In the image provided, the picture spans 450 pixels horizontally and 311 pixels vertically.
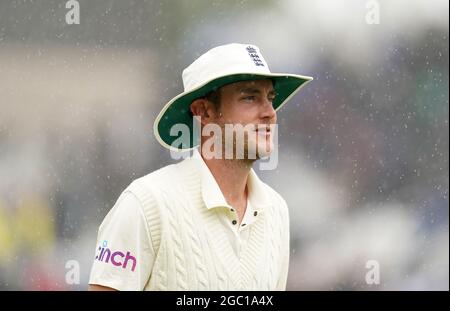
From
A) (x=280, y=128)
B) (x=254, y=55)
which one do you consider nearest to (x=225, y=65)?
(x=254, y=55)

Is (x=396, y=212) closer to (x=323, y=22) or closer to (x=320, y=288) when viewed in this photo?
(x=320, y=288)

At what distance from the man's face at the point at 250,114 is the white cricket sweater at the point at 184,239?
0.16 meters

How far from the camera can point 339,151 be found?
6223 millimetres

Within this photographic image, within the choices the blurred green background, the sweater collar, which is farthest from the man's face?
the blurred green background

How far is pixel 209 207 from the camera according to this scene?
2.73 m

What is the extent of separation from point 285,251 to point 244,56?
25.0 inches

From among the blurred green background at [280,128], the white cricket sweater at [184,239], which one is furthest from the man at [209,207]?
the blurred green background at [280,128]

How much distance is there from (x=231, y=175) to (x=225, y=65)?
330 mm

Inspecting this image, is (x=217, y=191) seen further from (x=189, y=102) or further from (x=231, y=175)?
(x=189, y=102)

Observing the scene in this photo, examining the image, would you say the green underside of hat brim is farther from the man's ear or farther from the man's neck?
the man's neck

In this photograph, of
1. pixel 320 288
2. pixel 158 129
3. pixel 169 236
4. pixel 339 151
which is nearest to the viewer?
pixel 169 236

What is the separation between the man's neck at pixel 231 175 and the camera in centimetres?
280

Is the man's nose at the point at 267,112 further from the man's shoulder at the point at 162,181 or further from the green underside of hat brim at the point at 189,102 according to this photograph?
the man's shoulder at the point at 162,181

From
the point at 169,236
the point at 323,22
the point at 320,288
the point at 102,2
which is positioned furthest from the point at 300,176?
the point at 169,236
